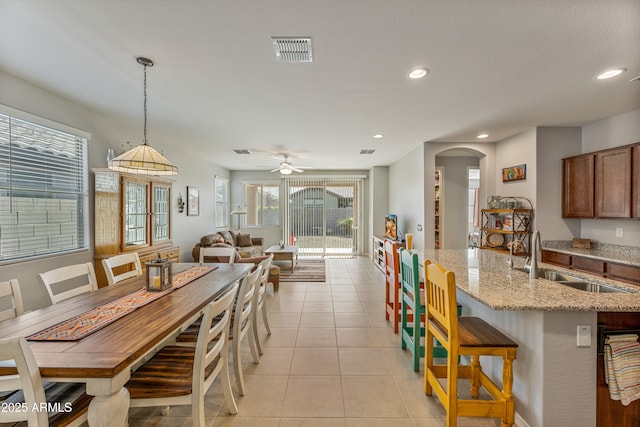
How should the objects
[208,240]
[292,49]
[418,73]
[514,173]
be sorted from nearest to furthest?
[292,49] → [418,73] → [514,173] → [208,240]

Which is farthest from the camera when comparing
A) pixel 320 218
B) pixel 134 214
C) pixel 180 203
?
pixel 320 218

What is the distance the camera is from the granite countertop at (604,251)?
3006mm

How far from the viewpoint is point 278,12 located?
5.43 feet

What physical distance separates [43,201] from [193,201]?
128 inches

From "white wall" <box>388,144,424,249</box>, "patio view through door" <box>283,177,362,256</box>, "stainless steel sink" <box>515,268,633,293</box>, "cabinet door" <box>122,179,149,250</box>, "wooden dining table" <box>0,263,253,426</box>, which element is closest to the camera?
"wooden dining table" <box>0,263,253,426</box>

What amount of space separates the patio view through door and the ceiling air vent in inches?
241

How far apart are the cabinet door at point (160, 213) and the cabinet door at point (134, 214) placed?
131 millimetres

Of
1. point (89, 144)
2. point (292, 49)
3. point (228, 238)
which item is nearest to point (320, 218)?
point (228, 238)

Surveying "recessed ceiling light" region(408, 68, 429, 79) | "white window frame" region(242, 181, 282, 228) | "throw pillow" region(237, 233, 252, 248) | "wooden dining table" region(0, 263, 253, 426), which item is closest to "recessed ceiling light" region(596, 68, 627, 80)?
"recessed ceiling light" region(408, 68, 429, 79)

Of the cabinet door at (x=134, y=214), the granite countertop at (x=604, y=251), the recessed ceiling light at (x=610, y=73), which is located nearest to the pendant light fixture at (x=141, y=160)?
the cabinet door at (x=134, y=214)

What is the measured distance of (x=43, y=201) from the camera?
284cm

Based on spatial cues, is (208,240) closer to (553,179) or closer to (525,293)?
(525,293)

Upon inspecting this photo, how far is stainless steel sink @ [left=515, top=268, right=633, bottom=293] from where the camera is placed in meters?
1.98

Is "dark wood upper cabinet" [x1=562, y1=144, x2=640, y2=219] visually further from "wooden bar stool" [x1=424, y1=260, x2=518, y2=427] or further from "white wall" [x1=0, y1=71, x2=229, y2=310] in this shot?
"white wall" [x1=0, y1=71, x2=229, y2=310]
